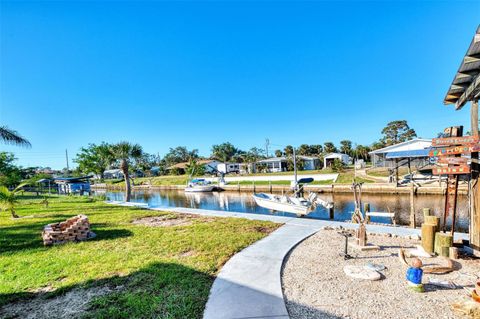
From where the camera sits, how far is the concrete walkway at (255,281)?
342 centimetres

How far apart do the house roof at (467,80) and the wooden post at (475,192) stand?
13.4 inches

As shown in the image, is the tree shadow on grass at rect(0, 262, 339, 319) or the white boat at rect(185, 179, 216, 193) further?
the white boat at rect(185, 179, 216, 193)

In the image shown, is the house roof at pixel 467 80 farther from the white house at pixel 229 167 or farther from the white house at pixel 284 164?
the white house at pixel 229 167

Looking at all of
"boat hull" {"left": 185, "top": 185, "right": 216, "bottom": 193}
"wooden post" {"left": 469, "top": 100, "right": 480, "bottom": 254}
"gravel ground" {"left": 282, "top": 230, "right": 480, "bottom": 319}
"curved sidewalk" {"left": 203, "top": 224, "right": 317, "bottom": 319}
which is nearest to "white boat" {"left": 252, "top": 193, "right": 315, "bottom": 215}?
"curved sidewalk" {"left": 203, "top": 224, "right": 317, "bottom": 319}

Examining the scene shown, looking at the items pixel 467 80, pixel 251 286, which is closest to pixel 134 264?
pixel 251 286

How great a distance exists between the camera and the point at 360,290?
3977 millimetres

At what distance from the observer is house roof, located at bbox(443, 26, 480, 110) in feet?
11.1

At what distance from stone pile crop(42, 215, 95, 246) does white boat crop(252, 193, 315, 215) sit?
9.59m

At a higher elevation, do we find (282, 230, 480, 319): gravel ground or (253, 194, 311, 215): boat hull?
(282, 230, 480, 319): gravel ground

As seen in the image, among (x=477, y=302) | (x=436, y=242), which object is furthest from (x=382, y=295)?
(x=436, y=242)

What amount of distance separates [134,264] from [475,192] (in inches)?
304

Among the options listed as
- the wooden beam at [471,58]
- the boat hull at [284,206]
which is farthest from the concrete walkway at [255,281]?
the boat hull at [284,206]

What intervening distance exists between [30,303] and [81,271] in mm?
1164

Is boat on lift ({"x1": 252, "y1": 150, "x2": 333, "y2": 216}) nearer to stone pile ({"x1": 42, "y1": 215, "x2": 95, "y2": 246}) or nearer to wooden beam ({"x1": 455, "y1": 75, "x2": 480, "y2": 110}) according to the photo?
wooden beam ({"x1": 455, "y1": 75, "x2": 480, "y2": 110})
